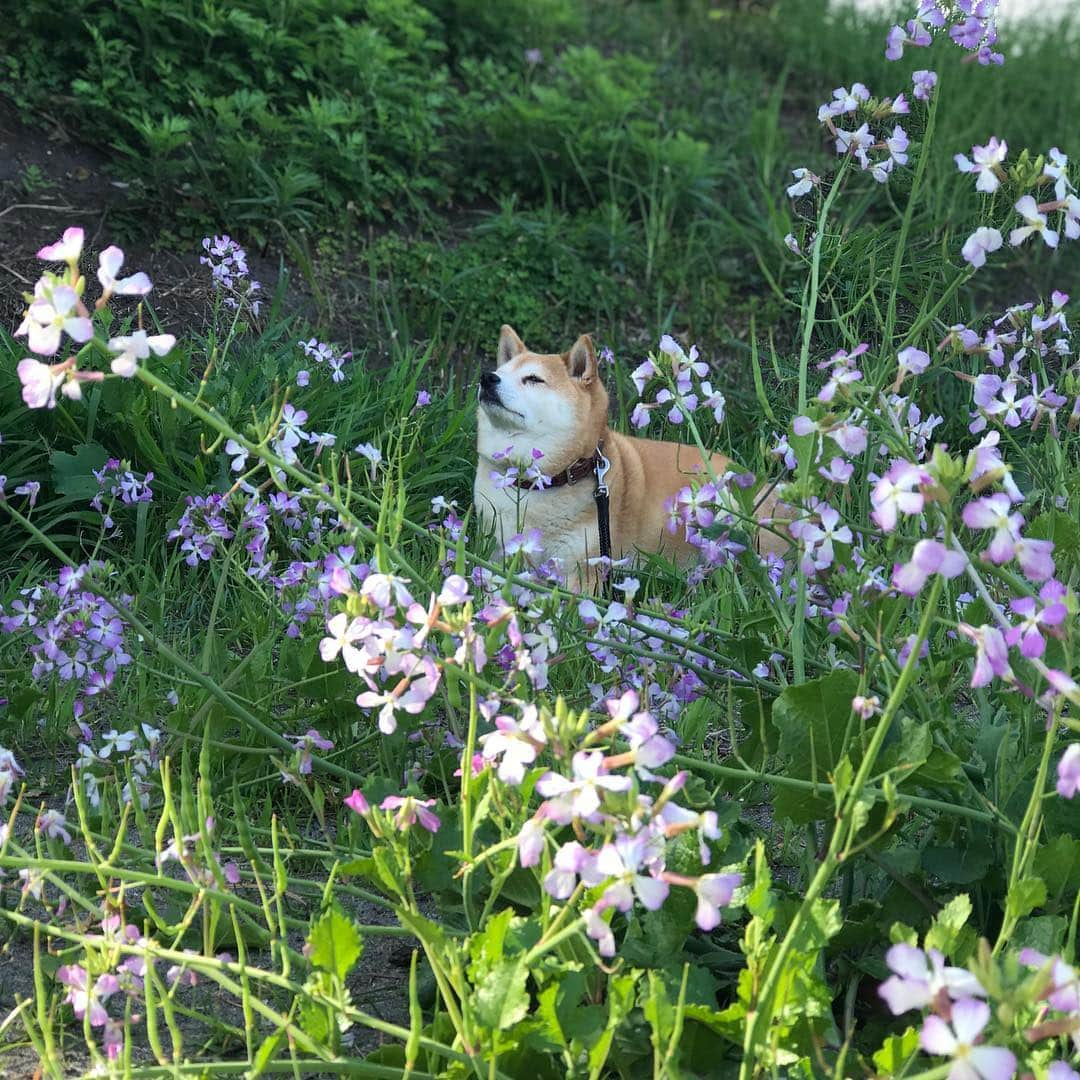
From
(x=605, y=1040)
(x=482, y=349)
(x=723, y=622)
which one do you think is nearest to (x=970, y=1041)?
(x=605, y=1040)

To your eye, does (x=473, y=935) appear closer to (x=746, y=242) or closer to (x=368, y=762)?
(x=368, y=762)

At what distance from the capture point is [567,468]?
4.20 m

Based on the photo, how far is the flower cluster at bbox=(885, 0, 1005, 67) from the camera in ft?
7.66

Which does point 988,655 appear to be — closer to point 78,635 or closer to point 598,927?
point 598,927

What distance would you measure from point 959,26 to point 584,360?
6.73ft

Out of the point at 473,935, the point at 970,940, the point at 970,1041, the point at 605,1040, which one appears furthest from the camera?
the point at 970,940

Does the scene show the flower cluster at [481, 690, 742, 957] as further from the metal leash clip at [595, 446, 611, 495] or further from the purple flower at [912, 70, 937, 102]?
the metal leash clip at [595, 446, 611, 495]

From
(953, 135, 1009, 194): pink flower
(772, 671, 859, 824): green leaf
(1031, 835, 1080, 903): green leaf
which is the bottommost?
(1031, 835, 1080, 903): green leaf

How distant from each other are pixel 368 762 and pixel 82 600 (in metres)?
0.57

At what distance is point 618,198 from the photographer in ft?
20.7

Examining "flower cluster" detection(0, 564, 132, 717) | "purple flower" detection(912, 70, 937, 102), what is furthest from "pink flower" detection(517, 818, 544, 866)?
"purple flower" detection(912, 70, 937, 102)

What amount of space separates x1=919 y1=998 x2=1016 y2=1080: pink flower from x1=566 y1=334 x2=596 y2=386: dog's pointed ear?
329 centimetres

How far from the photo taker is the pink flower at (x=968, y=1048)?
1066 mm

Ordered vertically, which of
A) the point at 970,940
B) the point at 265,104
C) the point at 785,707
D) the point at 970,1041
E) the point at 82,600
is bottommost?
the point at 265,104
